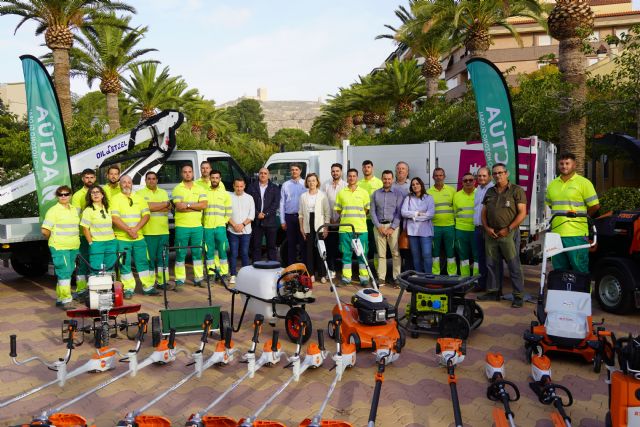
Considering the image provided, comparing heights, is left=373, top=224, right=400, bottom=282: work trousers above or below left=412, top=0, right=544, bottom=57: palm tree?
below

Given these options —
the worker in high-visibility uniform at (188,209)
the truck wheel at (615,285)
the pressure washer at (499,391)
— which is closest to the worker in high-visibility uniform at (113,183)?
the worker in high-visibility uniform at (188,209)

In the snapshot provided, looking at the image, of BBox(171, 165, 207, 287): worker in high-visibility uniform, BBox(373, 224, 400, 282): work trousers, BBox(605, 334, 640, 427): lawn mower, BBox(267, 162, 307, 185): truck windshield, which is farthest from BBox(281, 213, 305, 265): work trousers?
BBox(605, 334, 640, 427): lawn mower

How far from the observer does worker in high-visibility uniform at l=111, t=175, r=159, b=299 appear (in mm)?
8469

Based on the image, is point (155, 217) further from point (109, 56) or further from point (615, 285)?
point (109, 56)

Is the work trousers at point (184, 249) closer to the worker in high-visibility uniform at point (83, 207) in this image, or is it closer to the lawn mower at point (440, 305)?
the worker in high-visibility uniform at point (83, 207)

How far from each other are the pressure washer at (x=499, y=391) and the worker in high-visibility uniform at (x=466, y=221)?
11.7 feet

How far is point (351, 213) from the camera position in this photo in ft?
29.3

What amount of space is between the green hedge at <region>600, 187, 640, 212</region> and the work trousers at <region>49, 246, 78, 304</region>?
10.6 meters

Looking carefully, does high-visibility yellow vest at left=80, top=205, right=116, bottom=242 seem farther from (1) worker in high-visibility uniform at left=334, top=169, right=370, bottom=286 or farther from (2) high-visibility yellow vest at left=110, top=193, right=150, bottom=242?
(1) worker in high-visibility uniform at left=334, top=169, right=370, bottom=286

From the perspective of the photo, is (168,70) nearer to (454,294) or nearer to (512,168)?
(512,168)

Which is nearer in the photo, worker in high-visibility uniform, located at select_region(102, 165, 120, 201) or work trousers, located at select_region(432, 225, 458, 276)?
work trousers, located at select_region(432, 225, 458, 276)

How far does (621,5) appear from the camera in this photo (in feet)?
167

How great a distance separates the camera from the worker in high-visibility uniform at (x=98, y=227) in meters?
8.12

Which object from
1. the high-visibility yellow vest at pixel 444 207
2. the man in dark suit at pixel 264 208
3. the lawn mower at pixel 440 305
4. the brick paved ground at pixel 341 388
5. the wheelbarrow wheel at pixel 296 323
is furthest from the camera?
the man in dark suit at pixel 264 208
